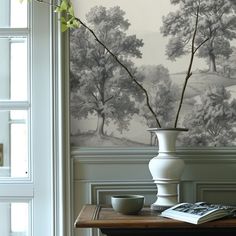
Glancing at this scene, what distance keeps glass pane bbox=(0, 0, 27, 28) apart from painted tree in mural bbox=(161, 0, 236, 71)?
59 centimetres

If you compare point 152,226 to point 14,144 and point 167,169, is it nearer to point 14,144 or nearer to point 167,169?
point 167,169

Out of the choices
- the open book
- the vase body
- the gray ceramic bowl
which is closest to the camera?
the open book

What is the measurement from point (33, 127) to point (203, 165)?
0.70 metres

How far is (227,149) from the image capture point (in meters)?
1.92

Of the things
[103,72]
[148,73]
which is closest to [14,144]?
[103,72]

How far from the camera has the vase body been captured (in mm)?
1711

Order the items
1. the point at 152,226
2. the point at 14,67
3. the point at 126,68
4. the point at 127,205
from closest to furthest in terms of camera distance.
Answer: the point at 152,226 → the point at 127,205 → the point at 126,68 → the point at 14,67

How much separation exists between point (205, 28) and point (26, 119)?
0.82 metres

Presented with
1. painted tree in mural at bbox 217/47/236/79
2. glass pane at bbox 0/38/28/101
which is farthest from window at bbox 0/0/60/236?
painted tree in mural at bbox 217/47/236/79

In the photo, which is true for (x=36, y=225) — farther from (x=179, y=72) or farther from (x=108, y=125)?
(x=179, y=72)

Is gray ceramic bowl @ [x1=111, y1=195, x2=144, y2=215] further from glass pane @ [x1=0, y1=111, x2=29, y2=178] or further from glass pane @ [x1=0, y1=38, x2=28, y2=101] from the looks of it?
glass pane @ [x1=0, y1=38, x2=28, y2=101]

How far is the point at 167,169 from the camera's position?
67.2 inches

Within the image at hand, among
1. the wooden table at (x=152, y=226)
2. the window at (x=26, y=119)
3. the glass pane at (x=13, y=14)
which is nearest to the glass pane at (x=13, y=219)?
the window at (x=26, y=119)

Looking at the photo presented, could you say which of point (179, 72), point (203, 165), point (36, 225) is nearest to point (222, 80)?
point (179, 72)
